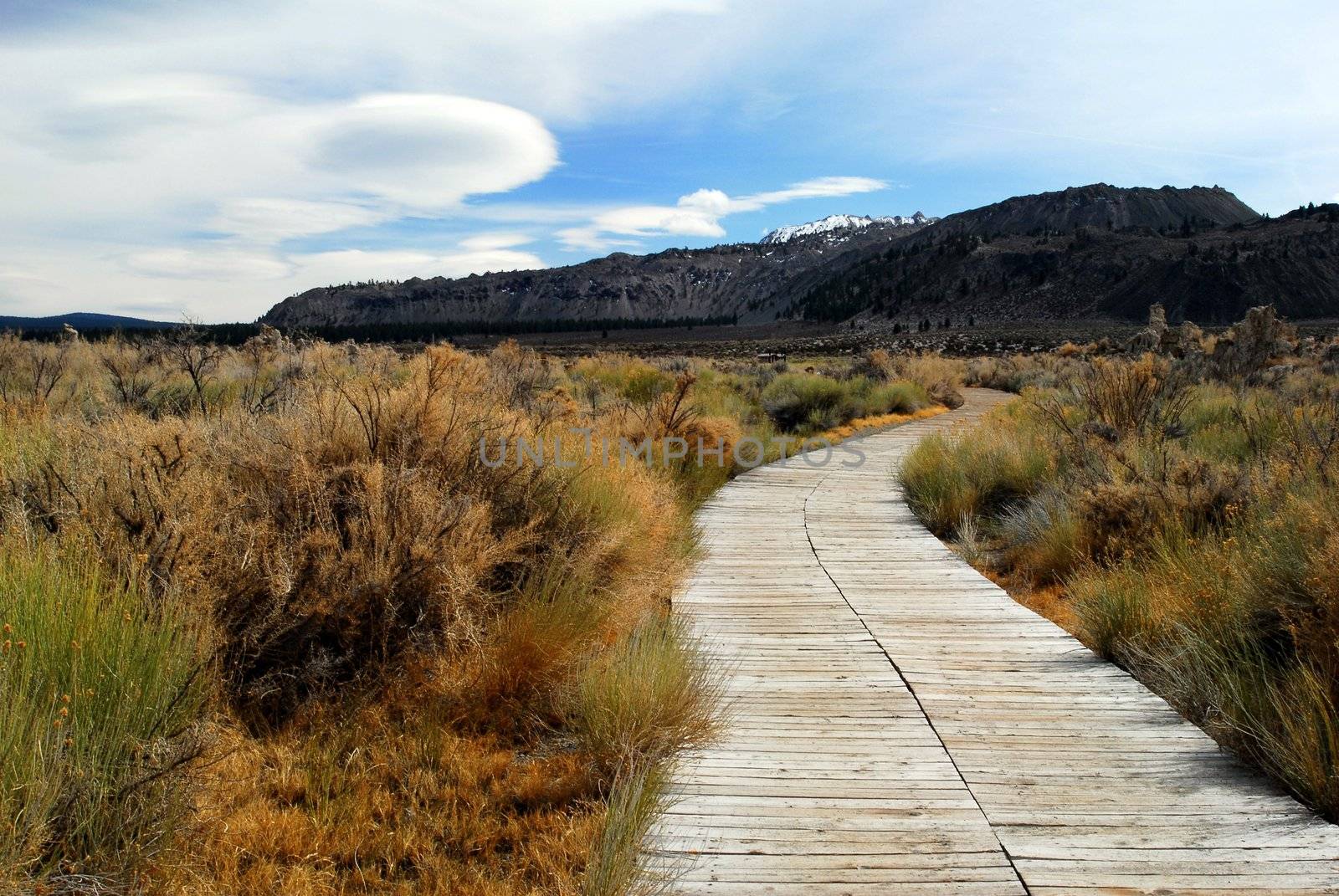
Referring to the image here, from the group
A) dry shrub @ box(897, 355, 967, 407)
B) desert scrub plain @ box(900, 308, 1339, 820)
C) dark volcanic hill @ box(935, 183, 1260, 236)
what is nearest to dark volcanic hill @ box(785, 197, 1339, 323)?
dark volcanic hill @ box(935, 183, 1260, 236)

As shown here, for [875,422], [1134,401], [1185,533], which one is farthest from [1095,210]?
[1185,533]

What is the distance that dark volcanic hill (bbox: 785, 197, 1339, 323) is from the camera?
8575cm

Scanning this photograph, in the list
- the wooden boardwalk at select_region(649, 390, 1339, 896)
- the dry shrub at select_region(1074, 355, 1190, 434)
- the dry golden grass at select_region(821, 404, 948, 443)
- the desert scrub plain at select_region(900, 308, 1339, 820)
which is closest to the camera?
the wooden boardwalk at select_region(649, 390, 1339, 896)

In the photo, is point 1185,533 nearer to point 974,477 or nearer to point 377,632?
point 974,477

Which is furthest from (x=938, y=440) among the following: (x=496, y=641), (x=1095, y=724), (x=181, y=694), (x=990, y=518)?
(x=181, y=694)

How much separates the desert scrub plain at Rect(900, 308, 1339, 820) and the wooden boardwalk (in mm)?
253

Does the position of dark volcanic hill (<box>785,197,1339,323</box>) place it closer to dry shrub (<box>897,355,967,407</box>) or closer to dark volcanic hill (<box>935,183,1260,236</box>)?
dark volcanic hill (<box>935,183,1260,236</box>)

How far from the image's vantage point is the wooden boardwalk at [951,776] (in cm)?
291

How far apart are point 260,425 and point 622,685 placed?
296 centimetres

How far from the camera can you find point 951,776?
3600 millimetres

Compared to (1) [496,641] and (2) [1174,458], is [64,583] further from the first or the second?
(2) [1174,458]

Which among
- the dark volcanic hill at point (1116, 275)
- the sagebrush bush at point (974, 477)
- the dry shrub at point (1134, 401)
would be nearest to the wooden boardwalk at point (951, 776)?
the sagebrush bush at point (974, 477)

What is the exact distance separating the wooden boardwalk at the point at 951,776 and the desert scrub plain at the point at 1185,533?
10.0 inches

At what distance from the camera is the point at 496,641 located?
440cm
